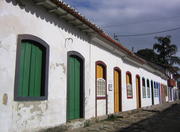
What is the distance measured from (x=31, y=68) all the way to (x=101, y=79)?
493 centimetres

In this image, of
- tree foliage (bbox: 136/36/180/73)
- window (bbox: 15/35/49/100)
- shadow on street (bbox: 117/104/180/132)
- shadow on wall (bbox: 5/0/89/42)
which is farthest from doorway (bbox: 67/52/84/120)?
tree foliage (bbox: 136/36/180/73)

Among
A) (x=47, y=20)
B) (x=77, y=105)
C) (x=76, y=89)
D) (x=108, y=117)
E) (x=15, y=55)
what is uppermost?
(x=47, y=20)

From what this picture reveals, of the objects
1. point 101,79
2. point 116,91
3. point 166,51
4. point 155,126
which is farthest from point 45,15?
point 166,51

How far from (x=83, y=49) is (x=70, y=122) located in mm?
3008

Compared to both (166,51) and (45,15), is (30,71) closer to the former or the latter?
(45,15)

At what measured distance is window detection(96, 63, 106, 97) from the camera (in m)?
10.3

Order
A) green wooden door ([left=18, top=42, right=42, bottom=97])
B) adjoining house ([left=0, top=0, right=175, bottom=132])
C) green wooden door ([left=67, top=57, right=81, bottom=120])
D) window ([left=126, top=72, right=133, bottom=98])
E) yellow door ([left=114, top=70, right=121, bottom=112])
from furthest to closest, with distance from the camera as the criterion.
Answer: window ([left=126, top=72, right=133, bottom=98])
yellow door ([left=114, top=70, right=121, bottom=112])
green wooden door ([left=67, top=57, right=81, bottom=120])
green wooden door ([left=18, top=42, right=42, bottom=97])
adjoining house ([left=0, top=0, right=175, bottom=132])

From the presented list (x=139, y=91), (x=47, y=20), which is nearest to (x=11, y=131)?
(x=47, y=20)

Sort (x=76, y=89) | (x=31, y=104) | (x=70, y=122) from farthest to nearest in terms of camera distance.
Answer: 1. (x=76, y=89)
2. (x=70, y=122)
3. (x=31, y=104)

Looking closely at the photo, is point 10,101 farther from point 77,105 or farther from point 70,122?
point 77,105

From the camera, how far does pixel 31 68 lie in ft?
20.4

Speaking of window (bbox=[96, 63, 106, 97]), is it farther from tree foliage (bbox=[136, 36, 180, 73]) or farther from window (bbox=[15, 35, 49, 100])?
tree foliage (bbox=[136, 36, 180, 73])

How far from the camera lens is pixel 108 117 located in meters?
10.8

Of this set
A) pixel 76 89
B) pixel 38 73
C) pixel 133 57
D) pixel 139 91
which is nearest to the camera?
pixel 38 73
